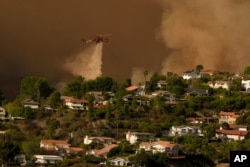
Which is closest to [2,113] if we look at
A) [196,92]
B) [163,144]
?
[163,144]

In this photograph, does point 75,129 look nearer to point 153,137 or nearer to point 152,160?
point 153,137

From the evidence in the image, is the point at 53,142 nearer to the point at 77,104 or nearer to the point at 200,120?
the point at 77,104

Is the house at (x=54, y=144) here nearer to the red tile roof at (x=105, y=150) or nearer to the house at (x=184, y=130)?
the red tile roof at (x=105, y=150)

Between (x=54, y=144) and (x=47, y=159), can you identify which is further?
(x=54, y=144)

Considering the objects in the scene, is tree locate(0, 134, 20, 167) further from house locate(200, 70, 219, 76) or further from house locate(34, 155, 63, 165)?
house locate(200, 70, 219, 76)

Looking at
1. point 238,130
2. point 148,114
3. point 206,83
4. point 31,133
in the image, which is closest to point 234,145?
point 238,130

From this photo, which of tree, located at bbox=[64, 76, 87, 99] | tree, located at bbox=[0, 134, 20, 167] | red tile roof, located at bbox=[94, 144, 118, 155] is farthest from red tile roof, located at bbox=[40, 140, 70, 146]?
tree, located at bbox=[64, 76, 87, 99]
